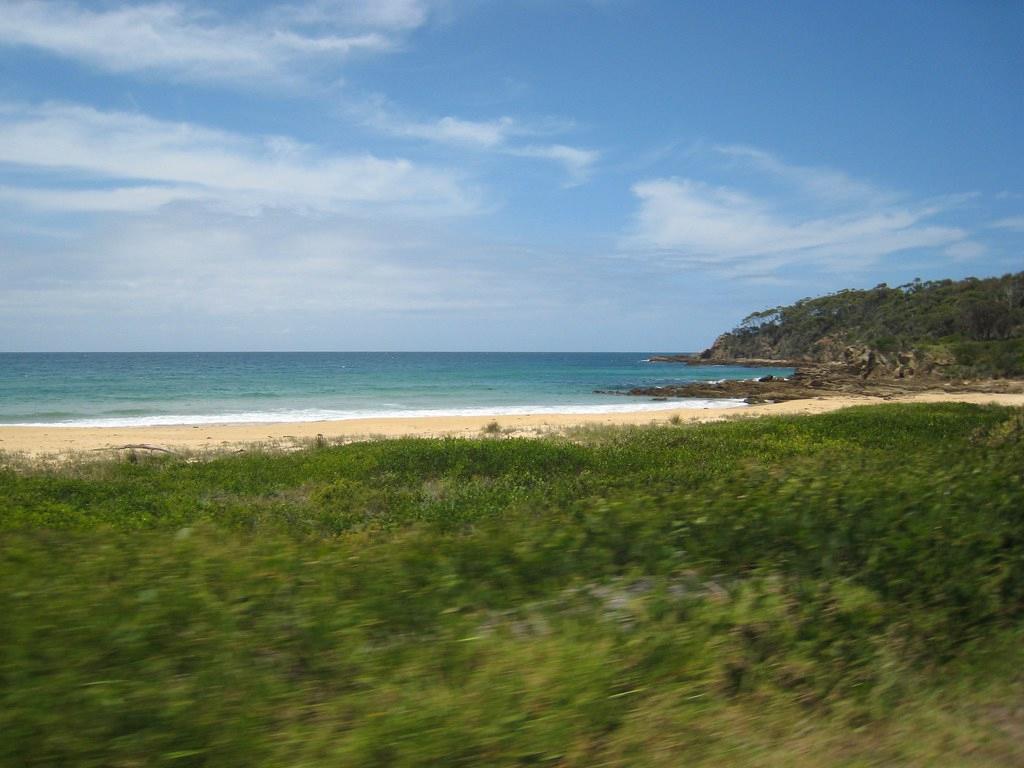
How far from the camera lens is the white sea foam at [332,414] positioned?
36281 mm

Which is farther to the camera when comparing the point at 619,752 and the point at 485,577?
the point at 485,577

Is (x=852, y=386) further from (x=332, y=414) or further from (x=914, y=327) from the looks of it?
(x=914, y=327)

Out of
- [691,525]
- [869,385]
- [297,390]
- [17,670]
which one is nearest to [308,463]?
[691,525]

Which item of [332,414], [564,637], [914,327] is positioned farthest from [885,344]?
[564,637]

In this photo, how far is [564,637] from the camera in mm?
3955

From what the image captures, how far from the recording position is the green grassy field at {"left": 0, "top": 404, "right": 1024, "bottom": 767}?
312 cm

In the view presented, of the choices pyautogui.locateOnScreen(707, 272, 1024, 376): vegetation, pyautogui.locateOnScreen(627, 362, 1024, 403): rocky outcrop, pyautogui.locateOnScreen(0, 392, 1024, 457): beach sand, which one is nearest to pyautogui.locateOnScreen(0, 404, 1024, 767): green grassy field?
pyautogui.locateOnScreen(0, 392, 1024, 457): beach sand

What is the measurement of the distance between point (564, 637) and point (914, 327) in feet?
370

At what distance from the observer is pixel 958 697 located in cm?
429

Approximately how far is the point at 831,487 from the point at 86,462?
57.2ft

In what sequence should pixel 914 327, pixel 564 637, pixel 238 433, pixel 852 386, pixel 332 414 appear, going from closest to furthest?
pixel 564 637 → pixel 238 433 → pixel 332 414 → pixel 852 386 → pixel 914 327

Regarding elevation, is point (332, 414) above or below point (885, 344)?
below

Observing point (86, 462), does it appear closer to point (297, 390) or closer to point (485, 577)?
point (485, 577)

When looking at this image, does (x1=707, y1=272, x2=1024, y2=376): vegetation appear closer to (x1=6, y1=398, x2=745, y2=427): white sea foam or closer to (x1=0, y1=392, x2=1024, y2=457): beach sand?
(x1=6, y1=398, x2=745, y2=427): white sea foam
